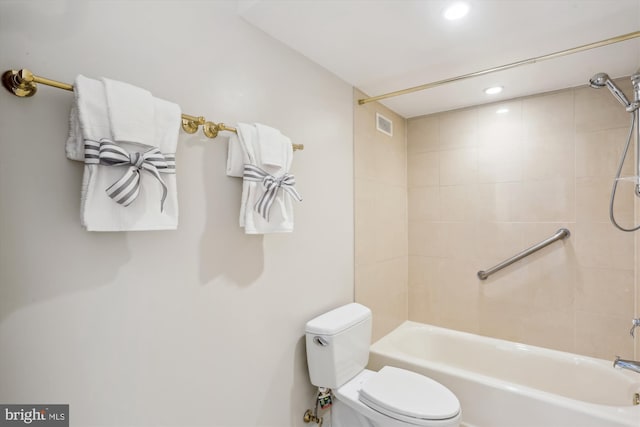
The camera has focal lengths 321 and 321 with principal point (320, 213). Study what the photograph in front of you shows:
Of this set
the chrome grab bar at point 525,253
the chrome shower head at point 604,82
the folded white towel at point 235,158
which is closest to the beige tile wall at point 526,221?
the chrome grab bar at point 525,253

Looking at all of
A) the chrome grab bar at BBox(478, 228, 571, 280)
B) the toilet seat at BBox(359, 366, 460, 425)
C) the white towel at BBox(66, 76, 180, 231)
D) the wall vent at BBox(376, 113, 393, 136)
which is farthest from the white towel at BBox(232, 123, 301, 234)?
the chrome grab bar at BBox(478, 228, 571, 280)

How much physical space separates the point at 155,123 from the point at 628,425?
226 centimetres

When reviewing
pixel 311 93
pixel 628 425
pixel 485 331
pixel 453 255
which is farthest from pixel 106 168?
pixel 485 331

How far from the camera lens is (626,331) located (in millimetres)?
2008

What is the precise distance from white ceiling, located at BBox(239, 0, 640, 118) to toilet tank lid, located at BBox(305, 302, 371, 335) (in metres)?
1.45

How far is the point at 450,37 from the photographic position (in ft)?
5.24

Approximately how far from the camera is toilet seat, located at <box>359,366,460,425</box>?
4.74ft

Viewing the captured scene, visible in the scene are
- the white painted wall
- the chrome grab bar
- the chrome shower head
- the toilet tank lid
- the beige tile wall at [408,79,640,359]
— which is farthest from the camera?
the chrome grab bar

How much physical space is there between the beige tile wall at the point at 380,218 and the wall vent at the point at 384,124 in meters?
0.04

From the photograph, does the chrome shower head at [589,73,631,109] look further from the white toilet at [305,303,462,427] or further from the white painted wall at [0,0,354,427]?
the white toilet at [305,303,462,427]

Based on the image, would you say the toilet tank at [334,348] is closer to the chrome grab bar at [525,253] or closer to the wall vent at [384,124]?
the chrome grab bar at [525,253]

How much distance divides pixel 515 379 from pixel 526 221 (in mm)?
1095

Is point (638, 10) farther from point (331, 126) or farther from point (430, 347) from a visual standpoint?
point (430, 347)

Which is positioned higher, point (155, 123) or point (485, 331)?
point (155, 123)
